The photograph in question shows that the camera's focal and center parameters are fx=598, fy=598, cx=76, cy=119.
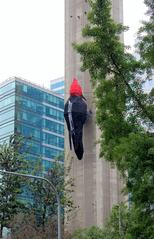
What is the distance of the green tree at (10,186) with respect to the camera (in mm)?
→ 41344

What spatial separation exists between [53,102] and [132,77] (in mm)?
99069

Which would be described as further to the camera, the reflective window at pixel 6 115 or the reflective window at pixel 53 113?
the reflective window at pixel 53 113

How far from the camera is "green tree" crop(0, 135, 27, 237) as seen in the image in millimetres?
41344

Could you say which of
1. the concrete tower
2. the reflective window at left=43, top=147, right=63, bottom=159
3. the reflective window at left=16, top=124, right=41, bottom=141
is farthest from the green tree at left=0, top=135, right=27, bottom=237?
the reflective window at left=43, top=147, right=63, bottom=159

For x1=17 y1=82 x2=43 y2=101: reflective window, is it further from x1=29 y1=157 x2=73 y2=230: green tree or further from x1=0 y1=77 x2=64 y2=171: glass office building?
x1=29 y1=157 x2=73 y2=230: green tree

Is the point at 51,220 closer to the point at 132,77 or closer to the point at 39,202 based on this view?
the point at 39,202

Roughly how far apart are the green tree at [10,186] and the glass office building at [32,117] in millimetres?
60514

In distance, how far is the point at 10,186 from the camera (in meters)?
41.8

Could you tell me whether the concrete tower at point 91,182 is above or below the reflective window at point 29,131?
below

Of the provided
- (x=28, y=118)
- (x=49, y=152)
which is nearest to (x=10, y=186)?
(x=28, y=118)

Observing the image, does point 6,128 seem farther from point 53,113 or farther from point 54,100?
point 54,100

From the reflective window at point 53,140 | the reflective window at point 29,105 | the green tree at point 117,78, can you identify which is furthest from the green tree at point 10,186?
the reflective window at point 53,140

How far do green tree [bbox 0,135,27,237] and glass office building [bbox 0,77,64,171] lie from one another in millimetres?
60514

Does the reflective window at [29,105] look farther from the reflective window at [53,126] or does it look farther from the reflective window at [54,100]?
the reflective window at [54,100]
